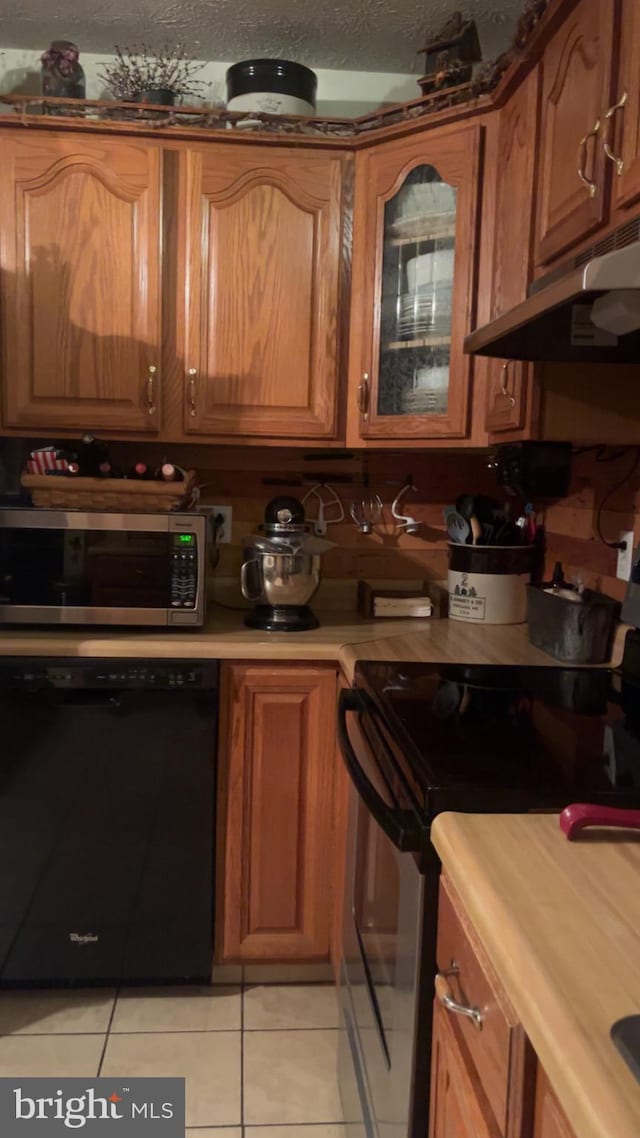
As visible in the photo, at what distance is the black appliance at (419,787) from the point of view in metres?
1.06

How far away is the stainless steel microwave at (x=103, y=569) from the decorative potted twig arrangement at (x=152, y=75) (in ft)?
3.56

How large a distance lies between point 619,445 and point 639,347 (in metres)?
0.29

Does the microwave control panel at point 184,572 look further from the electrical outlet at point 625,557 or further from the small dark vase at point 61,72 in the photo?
the small dark vase at point 61,72

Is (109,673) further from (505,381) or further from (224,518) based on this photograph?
(505,381)

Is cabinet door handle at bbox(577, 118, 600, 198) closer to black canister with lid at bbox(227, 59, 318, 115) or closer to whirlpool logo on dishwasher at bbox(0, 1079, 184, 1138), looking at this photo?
black canister with lid at bbox(227, 59, 318, 115)

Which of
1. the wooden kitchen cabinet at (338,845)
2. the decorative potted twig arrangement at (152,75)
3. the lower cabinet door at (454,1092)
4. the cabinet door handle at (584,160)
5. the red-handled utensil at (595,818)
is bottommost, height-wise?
the wooden kitchen cabinet at (338,845)

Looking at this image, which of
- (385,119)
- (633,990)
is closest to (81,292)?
(385,119)

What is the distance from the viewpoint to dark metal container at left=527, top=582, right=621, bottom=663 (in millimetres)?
1768

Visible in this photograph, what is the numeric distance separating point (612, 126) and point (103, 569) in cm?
139

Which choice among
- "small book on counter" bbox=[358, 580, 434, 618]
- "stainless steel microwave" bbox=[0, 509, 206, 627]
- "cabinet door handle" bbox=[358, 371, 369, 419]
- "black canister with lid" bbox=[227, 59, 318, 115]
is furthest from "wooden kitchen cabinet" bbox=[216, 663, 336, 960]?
"black canister with lid" bbox=[227, 59, 318, 115]

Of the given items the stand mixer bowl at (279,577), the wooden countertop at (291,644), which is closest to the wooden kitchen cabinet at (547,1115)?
the wooden countertop at (291,644)

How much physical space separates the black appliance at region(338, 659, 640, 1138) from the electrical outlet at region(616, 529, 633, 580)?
0.82ft

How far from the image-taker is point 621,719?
142 centimetres

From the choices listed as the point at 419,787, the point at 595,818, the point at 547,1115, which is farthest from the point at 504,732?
the point at 547,1115
